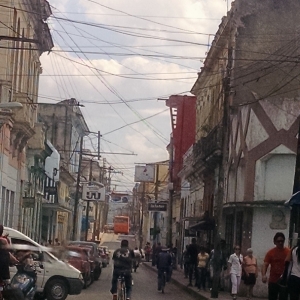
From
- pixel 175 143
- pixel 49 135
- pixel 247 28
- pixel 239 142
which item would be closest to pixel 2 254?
pixel 239 142

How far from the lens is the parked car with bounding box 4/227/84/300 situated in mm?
24188

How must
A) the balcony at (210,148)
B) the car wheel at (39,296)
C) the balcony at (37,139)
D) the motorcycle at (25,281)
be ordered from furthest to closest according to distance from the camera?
Answer: the balcony at (37,139) < the balcony at (210,148) < the car wheel at (39,296) < the motorcycle at (25,281)

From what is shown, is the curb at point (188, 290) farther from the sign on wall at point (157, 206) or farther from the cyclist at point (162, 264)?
the sign on wall at point (157, 206)

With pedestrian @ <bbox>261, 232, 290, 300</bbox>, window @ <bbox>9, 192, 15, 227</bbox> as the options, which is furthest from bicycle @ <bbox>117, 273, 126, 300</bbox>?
window @ <bbox>9, 192, 15, 227</bbox>

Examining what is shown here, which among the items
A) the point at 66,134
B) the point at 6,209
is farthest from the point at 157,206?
the point at 66,134

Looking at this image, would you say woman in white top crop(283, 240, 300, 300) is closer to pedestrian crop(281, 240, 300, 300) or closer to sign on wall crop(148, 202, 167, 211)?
pedestrian crop(281, 240, 300, 300)

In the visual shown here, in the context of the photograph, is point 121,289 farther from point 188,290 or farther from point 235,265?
point 188,290

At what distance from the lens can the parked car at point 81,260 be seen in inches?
1194

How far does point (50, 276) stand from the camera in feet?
79.6

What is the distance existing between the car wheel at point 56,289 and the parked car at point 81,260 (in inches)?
210

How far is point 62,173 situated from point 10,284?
51.5m

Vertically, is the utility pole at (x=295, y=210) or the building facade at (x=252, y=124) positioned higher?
the building facade at (x=252, y=124)

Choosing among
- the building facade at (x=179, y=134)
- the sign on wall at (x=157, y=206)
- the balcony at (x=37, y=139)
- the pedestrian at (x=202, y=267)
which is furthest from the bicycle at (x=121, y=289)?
the building facade at (x=179, y=134)

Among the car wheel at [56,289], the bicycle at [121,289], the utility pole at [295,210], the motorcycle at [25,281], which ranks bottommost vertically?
the car wheel at [56,289]
